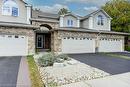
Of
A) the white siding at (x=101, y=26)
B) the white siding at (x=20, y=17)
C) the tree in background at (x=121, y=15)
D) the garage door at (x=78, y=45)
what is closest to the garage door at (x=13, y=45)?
the white siding at (x=20, y=17)

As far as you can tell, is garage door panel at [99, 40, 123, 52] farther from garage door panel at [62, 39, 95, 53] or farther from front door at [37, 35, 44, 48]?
front door at [37, 35, 44, 48]

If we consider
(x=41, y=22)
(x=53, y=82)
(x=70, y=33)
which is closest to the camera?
(x=53, y=82)

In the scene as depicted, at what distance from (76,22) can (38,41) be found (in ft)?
22.8

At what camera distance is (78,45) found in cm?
1995

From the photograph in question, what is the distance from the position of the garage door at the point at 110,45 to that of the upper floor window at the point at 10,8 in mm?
12370

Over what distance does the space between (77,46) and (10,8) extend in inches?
380

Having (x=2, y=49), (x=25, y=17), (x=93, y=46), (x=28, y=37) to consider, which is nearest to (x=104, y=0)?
(x=93, y=46)

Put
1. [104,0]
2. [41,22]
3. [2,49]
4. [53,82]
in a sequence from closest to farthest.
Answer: [53,82]
[2,49]
[41,22]
[104,0]

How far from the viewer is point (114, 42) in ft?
76.9

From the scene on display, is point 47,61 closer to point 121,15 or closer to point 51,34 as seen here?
point 51,34

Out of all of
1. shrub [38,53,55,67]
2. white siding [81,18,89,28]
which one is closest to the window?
shrub [38,53,55,67]

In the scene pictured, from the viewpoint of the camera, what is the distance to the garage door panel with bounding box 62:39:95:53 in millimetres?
19016

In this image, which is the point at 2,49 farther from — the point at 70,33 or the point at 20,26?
the point at 70,33

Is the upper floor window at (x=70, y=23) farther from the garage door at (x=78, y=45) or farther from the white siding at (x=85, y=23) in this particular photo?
the garage door at (x=78, y=45)
